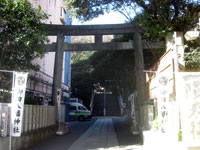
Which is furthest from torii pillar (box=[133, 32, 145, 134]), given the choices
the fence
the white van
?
the white van

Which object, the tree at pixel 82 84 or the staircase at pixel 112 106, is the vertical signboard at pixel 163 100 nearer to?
the tree at pixel 82 84

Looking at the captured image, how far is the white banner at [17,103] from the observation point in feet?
27.3

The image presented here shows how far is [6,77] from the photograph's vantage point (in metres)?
11.0

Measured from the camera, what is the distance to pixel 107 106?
42.1 meters

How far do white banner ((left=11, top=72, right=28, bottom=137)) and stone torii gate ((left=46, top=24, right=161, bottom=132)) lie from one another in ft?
23.5

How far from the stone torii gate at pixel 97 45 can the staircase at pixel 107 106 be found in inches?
1003

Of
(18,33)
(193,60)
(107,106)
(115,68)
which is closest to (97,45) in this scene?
(18,33)

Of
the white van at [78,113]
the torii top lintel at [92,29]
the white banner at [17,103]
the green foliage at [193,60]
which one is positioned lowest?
the white van at [78,113]

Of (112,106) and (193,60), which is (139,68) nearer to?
(193,60)

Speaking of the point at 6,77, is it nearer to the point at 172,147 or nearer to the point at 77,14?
the point at 77,14

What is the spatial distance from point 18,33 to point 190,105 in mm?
7369

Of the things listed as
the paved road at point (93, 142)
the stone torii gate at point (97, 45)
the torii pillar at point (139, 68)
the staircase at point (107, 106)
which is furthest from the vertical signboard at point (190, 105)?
the staircase at point (107, 106)

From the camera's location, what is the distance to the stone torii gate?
51.3 feet

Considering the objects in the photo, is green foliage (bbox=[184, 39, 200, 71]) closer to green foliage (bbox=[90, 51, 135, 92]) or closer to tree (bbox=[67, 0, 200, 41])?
tree (bbox=[67, 0, 200, 41])
